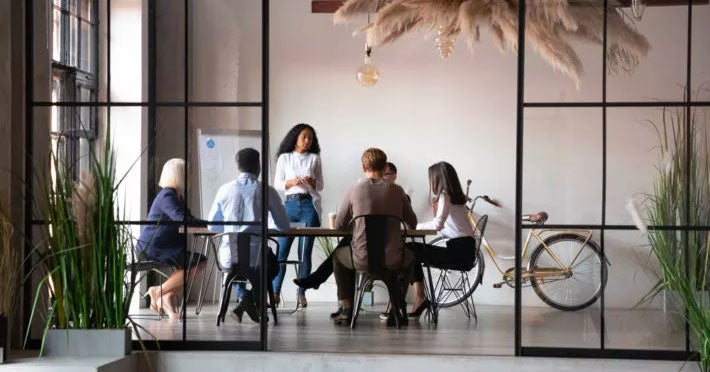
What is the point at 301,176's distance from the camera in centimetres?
841

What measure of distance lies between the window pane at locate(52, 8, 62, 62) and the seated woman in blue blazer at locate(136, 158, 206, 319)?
1.23 metres

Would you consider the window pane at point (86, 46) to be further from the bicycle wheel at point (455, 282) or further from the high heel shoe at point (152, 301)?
the bicycle wheel at point (455, 282)

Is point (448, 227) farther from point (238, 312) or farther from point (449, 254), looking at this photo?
point (238, 312)

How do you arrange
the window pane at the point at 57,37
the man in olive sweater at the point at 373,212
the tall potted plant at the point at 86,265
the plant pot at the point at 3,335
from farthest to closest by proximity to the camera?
the man in olive sweater at the point at 373,212
the window pane at the point at 57,37
the tall potted plant at the point at 86,265
the plant pot at the point at 3,335

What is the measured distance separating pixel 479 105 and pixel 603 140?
410 centimetres

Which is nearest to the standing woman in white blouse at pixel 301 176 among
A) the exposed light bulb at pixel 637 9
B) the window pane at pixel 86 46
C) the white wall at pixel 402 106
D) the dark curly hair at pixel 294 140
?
the dark curly hair at pixel 294 140

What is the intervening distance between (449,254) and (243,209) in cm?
225

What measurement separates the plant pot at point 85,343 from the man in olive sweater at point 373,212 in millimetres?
1960

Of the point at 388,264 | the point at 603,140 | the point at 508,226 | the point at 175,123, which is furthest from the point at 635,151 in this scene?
the point at 508,226

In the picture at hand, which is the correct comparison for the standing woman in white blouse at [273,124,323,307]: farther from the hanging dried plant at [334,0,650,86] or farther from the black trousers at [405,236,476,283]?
the hanging dried plant at [334,0,650,86]

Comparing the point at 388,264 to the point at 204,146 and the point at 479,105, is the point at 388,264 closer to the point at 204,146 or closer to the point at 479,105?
the point at 204,146

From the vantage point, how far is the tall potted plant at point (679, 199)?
5668 millimetres

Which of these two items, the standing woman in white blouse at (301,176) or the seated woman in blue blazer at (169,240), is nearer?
the seated woman in blue blazer at (169,240)

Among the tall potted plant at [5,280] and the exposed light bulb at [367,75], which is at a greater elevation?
the exposed light bulb at [367,75]
